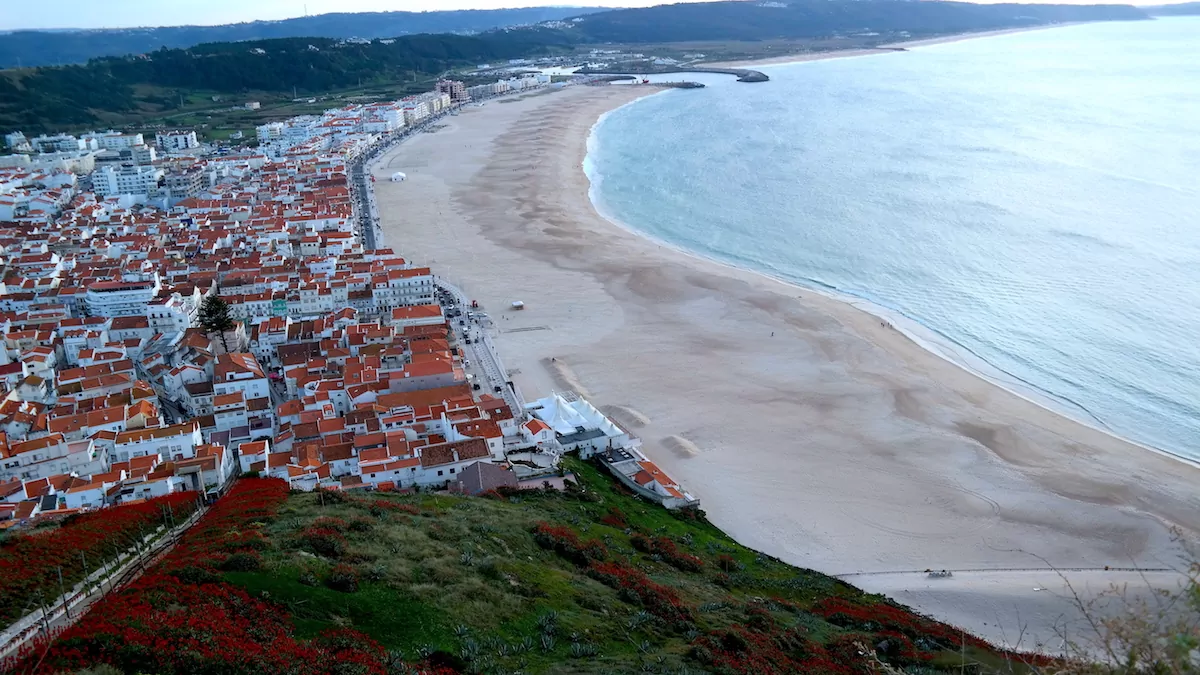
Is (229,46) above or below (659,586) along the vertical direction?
above

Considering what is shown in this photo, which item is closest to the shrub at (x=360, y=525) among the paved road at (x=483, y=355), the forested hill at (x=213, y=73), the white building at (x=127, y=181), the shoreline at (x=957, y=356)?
the paved road at (x=483, y=355)

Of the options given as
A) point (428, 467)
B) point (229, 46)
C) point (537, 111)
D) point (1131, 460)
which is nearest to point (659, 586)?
point (428, 467)

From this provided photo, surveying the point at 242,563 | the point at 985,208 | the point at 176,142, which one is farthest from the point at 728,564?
the point at 176,142

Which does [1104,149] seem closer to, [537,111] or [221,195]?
[537,111]

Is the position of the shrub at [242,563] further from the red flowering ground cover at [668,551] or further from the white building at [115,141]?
the white building at [115,141]

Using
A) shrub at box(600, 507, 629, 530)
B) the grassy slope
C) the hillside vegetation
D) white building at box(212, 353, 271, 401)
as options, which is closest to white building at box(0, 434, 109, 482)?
white building at box(212, 353, 271, 401)

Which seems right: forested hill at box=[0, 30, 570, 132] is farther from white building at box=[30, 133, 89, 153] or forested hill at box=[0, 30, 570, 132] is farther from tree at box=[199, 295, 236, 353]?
tree at box=[199, 295, 236, 353]

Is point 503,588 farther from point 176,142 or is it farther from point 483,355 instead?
point 176,142
